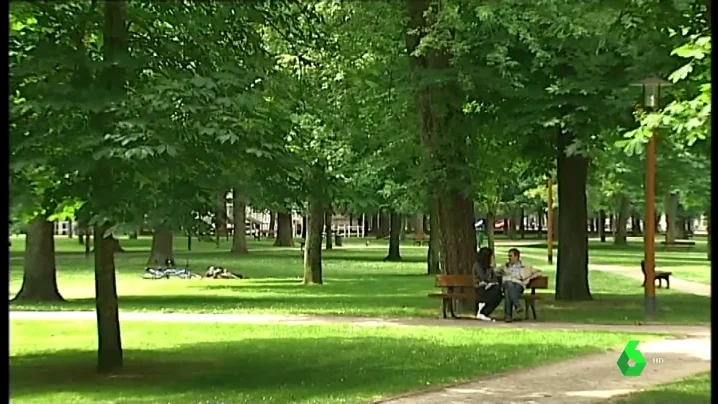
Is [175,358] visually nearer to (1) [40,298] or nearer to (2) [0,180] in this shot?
(1) [40,298]

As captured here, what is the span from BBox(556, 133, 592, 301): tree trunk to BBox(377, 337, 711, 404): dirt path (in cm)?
568

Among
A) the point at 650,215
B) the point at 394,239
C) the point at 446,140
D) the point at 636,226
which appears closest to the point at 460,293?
the point at 446,140

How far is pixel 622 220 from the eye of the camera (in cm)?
1312

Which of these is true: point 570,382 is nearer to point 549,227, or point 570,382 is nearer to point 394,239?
point 549,227

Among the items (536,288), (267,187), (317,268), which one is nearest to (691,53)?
(267,187)

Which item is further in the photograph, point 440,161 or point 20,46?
point 440,161

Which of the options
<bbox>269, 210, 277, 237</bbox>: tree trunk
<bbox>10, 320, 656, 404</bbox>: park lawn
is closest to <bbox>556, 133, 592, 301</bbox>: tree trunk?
<bbox>10, 320, 656, 404</bbox>: park lawn

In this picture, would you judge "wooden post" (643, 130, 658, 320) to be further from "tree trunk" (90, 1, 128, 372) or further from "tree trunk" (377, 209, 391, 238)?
"tree trunk" (377, 209, 391, 238)

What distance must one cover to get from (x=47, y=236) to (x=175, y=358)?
343 centimetres

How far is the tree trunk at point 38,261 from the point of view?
17.5 feet

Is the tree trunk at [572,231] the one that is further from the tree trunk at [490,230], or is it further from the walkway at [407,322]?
the walkway at [407,322]

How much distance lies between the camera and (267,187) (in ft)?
26.1

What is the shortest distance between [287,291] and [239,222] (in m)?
12.2

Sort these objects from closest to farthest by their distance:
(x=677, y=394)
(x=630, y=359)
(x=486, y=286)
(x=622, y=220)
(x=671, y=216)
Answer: (x=677, y=394)
(x=630, y=359)
(x=622, y=220)
(x=671, y=216)
(x=486, y=286)
